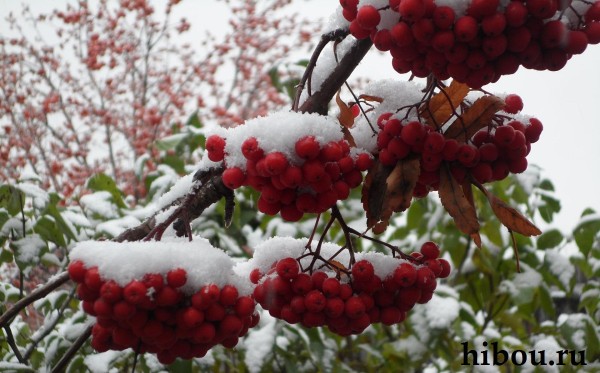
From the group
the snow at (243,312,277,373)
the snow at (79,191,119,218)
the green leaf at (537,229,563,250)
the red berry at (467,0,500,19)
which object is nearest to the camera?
the red berry at (467,0,500,19)

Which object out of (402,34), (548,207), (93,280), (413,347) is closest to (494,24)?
(402,34)

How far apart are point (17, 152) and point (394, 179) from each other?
19.2 feet

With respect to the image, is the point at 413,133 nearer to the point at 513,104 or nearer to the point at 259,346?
the point at 513,104

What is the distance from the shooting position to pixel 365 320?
43.5 inches

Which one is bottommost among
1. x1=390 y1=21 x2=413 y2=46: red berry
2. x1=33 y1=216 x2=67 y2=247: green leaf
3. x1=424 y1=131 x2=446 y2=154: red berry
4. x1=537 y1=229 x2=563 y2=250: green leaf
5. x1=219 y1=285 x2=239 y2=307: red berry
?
x1=219 y1=285 x2=239 y2=307: red berry

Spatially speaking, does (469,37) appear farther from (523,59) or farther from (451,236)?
(451,236)

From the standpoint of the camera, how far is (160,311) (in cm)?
97

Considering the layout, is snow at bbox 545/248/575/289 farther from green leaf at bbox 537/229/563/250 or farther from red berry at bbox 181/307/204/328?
red berry at bbox 181/307/204/328

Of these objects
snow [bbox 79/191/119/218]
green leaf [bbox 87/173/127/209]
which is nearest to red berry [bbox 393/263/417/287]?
snow [bbox 79/191/119/218]

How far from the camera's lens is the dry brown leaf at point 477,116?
3.49 feet

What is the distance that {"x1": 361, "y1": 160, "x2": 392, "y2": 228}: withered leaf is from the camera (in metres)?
1.08

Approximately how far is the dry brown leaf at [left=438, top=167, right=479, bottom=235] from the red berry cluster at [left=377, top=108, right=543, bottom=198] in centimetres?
2

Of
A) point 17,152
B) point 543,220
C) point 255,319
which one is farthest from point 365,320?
point 17,152

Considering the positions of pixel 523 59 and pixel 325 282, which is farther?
pixel 325 282
